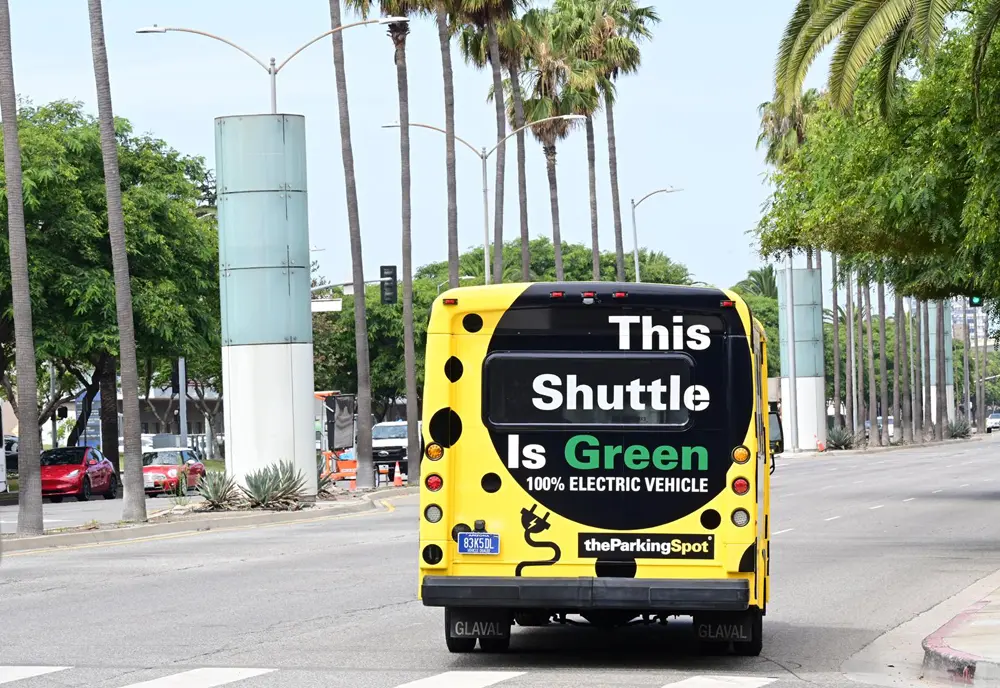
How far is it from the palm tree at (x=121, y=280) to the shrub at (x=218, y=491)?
379 cm

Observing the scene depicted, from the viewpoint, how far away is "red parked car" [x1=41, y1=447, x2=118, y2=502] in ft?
150

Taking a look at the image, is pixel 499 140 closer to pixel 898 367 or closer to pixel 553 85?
pixel 553 85

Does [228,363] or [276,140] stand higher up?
[276,140]

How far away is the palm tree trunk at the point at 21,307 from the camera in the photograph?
2556cm

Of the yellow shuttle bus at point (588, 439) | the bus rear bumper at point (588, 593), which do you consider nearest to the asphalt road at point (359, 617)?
the bus rear bumper at point (588, 593)

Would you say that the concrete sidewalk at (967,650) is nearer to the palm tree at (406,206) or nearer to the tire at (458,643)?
the tire at (458,643)

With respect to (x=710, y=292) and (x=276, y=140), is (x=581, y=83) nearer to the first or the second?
(x=276, y=140)

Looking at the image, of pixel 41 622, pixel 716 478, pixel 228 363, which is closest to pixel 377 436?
pixel 228 363

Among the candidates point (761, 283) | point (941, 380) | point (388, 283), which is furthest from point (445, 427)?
point (761, 283)

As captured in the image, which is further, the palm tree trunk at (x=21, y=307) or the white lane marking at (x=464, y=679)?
the palm tree trunk at (x=21, y=307)

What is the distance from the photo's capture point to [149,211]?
1922 inches

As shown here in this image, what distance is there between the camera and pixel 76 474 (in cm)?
4609

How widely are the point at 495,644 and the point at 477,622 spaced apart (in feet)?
1.47

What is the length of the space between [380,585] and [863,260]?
19609 millimetres
